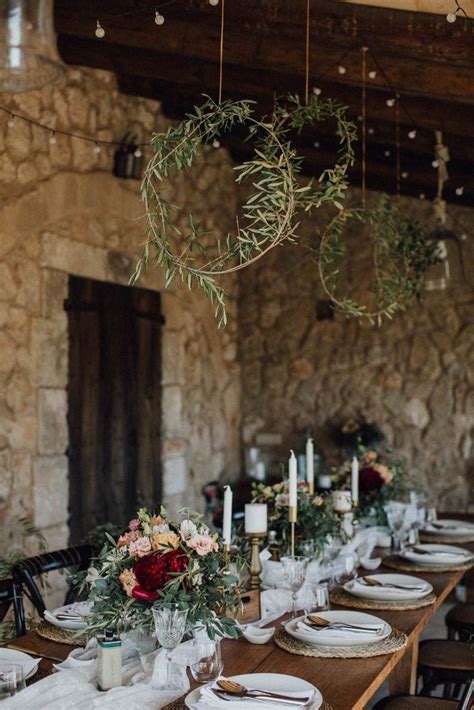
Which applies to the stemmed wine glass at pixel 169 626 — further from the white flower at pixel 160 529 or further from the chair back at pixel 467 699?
the chair back at pixel 467 699

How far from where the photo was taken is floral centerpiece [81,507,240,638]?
6.31 ft

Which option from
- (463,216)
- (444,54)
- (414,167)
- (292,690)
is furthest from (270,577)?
(463,216)

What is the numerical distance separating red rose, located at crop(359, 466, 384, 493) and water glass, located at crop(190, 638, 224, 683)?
7.32 ft

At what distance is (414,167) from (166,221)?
367 cm

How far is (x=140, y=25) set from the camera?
4027 millimetres

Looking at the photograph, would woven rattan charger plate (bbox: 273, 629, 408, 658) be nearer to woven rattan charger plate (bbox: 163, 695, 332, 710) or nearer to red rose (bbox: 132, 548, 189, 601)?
woven rattan charger plate (bbox: 163, 695, 332, 710)

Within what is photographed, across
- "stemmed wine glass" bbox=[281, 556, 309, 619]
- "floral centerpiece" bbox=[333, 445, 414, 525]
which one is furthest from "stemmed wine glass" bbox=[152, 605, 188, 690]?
"floral centerpiece" bbox=[333, 445, 414, 525]

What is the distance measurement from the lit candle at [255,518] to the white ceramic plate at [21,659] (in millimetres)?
789

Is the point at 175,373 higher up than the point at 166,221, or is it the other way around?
the point at 166,221

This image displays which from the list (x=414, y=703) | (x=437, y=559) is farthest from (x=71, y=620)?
(x=437, y=559)

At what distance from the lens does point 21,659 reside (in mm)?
2164

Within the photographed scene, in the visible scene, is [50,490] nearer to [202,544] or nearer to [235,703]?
[202,544]

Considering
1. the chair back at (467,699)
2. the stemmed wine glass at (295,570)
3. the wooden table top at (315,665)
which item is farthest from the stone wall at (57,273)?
the chair back at (467,699)

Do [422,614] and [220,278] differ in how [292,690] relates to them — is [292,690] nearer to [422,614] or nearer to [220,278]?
[422,614]
